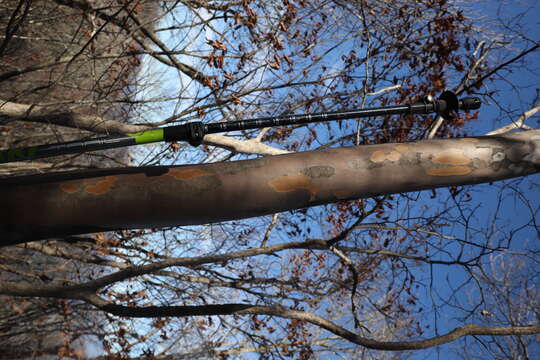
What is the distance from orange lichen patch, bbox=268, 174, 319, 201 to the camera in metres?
1.77

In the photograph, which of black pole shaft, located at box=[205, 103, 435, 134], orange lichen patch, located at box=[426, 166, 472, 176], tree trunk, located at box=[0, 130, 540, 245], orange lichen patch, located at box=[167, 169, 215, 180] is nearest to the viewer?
tree trunk, located at box=[0, 130, 540, 245]

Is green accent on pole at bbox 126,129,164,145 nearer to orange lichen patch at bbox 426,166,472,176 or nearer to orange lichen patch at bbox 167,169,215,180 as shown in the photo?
orange lichen patch at bbox 167,169,215,180

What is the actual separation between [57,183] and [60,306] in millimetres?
5527

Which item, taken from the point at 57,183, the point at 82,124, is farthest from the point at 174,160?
the point at 57,183

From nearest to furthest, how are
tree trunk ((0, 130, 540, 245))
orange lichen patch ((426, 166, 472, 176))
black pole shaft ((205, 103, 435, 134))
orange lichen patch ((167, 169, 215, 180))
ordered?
tree trunk ((0, 130, 540, 245)), orange lichen patch ((167, 169, 215, 180)), black pole shaft ((205, 103, 435, 134)), orange lichen patch ((426, 166, 472, 176))

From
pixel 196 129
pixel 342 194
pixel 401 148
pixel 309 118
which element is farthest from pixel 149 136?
pixel 401 148

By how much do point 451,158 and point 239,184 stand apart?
3.58 feet

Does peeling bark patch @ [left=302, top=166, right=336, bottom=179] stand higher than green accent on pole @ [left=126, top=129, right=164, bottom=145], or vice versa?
green accent on pole @ [left=126, top=129, right=164, bottom=145]

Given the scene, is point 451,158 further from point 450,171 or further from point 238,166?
point 238,166

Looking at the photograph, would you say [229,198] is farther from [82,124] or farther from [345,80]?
[345,80]

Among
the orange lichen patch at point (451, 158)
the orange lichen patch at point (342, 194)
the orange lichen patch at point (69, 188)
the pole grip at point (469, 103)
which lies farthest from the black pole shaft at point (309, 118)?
the orange lichen patch at point (69, 188)

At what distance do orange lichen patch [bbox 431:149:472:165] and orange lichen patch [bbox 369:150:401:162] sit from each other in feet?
0.62

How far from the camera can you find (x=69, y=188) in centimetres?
162

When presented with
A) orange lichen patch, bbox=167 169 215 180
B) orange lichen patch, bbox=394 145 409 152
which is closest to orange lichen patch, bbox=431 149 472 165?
orange lichen patch, bbox=394 145 409 152
